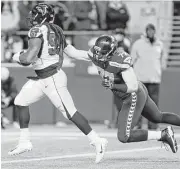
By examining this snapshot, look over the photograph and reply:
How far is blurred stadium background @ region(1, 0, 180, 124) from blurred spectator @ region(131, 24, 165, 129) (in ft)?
3.46

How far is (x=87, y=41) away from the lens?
14016 mm

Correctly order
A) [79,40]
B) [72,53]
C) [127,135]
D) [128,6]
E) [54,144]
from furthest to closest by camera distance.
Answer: [128,6]
[79,40]
[54,144]
[72,53]
[127,135]

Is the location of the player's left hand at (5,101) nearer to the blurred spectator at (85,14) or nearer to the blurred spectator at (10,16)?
the blurred spectator at (10,16)

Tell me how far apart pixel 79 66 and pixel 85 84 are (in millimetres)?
384

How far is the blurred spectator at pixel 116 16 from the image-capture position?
46.6 ft

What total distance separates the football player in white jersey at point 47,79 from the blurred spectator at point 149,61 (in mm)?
3952

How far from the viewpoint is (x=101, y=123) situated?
46.6 feet

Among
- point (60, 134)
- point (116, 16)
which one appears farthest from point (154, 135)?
point (116, 16)

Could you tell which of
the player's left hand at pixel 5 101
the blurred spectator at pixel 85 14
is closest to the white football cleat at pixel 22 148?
the player's left hand at pixel 5 101

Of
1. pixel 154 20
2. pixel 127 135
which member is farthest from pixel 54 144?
pixel 154 20

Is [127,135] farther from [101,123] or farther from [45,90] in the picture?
[101,123]

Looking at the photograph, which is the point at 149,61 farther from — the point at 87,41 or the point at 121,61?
the point at 121,61

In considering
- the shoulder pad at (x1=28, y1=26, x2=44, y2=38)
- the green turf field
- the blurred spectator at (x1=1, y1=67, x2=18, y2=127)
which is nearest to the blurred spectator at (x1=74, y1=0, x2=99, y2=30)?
the blurred spectator at (x1=1, y1=67, x2=18, y2=127)

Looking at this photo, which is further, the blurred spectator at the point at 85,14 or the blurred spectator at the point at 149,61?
the blurred spectator at the point at 85,14
